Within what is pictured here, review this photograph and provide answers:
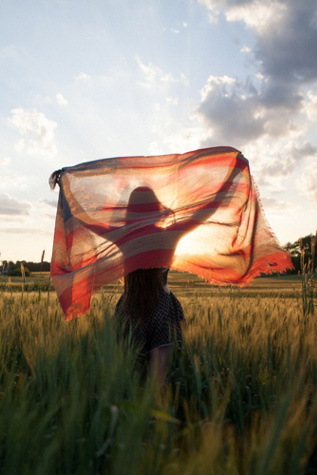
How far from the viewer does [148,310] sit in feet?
7.88

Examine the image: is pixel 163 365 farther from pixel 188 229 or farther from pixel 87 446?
pixel 87 446

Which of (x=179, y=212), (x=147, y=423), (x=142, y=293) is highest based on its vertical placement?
(x=179, y=212)

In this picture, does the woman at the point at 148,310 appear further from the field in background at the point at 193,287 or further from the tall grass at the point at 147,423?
the tall grass at the point at 147,423

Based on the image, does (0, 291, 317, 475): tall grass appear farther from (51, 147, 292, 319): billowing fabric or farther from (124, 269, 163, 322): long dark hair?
(51, 147, 292, 319): billowing fabric

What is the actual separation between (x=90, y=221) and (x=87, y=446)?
1981 millimetres

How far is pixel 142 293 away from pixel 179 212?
61 centimetres

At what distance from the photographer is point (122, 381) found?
3.66ft

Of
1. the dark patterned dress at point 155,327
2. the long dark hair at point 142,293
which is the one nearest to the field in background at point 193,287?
the long dark hair at point 142,293

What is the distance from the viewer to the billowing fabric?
261 cm

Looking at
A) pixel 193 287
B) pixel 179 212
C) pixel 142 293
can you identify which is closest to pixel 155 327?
pixel 142 293

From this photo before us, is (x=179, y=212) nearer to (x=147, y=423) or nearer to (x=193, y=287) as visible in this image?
(x=147, y=423)

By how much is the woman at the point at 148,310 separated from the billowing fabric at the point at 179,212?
0.87ft

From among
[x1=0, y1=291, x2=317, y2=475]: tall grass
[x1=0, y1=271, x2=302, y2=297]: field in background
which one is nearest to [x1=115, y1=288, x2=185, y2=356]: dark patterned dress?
[x1=0, y1=271, x2=302, y2=297]: field in background

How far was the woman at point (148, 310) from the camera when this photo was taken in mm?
2355
